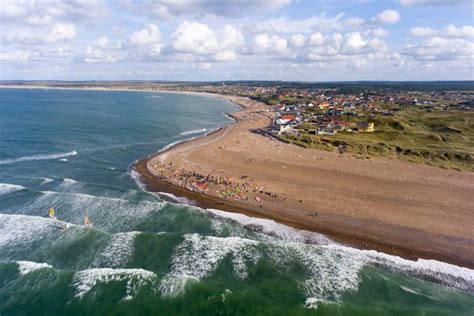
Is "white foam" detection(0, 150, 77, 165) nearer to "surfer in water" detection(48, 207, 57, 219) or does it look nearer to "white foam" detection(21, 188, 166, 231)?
"white foam" detection(21, 188, 166, 231)

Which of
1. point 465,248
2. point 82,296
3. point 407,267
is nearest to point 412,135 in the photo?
point 465,248

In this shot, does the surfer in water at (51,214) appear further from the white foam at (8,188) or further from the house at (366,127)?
the house at (366,127)

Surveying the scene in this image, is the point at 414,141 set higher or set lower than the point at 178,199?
higher

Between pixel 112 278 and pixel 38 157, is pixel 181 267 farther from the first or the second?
pixel 38 157

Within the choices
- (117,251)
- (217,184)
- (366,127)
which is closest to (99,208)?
(117,251)

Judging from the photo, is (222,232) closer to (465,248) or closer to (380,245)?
(380,245)

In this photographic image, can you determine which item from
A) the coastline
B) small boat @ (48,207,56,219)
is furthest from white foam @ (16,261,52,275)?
the coastline

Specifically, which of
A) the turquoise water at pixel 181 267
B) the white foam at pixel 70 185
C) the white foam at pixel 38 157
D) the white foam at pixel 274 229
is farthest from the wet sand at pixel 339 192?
the white foam at pixel 38 157
